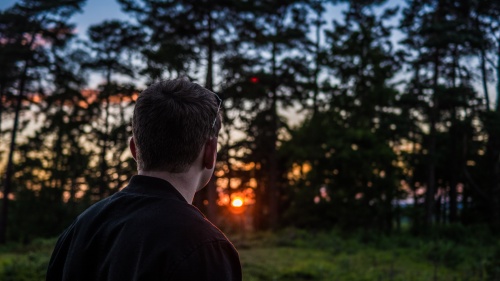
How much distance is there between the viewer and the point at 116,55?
85.8ft

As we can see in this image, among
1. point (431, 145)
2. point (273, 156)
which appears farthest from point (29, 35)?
point (431, 145)

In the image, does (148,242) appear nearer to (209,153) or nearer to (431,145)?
(209,153)

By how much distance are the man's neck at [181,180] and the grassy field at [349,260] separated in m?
9.71

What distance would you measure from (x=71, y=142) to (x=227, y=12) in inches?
734

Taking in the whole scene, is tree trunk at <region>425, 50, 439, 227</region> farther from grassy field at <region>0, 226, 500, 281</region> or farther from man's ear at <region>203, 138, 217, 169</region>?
man's ear at <region>203, 138, 217, 169</region>

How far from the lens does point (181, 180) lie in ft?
5.17

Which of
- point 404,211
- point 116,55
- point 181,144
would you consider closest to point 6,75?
point 116,55

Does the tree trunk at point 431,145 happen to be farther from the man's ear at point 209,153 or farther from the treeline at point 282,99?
the man's ear at point 209,153

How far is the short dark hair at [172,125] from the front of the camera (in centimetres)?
154

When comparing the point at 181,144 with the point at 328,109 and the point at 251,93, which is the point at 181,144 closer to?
the point at 251,93

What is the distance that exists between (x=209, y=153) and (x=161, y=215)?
355mm

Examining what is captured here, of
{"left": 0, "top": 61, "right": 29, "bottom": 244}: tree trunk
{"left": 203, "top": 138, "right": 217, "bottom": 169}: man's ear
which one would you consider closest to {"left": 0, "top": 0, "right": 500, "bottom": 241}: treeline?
{"left": 0, "top": 61, "right": 29, "bottom": 244}: tree trunk

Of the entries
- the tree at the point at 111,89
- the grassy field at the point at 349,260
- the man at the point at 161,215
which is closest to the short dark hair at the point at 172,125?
the man at the point at 161,215

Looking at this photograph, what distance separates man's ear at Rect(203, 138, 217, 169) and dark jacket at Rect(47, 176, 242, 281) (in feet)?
0.60
